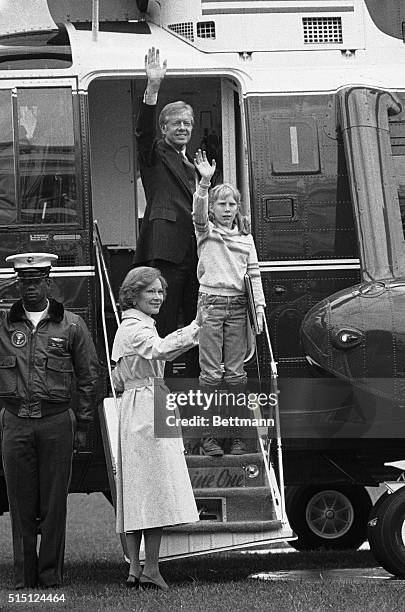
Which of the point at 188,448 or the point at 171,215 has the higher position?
the point at 171,215

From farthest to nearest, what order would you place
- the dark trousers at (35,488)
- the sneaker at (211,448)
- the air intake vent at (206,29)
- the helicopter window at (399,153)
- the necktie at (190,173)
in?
the air intake vent at (206,29), the helicopter window at (399,153), the necktie at (190,173), the sneaker at (211,448), the dark trousers at (35,488)

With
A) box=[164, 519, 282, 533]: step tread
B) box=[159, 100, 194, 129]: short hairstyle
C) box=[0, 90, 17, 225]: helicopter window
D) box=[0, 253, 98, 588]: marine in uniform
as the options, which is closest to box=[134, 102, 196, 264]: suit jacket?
box=[159, 100, 194, 129]: short hairstyle

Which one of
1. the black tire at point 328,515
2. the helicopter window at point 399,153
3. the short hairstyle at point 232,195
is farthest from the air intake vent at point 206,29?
the black tire at point 328,515

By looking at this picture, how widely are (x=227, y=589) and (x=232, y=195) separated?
9.07 ft

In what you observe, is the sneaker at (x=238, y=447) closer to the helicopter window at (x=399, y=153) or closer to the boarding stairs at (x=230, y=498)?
the boarding stairs at (x=230, y=498)

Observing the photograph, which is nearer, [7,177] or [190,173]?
[7,177]

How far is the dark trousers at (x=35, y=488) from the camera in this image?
8.71 m

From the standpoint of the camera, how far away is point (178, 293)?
9812 mm

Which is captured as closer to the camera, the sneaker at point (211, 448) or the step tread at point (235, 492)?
the step tread at point (235, 492)

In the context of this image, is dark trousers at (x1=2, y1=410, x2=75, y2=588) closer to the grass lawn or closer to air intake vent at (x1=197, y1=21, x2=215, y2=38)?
the grass lawn

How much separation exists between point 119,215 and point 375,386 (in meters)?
2.99

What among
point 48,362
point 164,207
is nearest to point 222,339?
point 164,207

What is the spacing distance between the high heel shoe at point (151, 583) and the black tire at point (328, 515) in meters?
4.05

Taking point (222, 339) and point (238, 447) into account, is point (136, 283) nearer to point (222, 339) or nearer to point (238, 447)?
point (222, 339)
